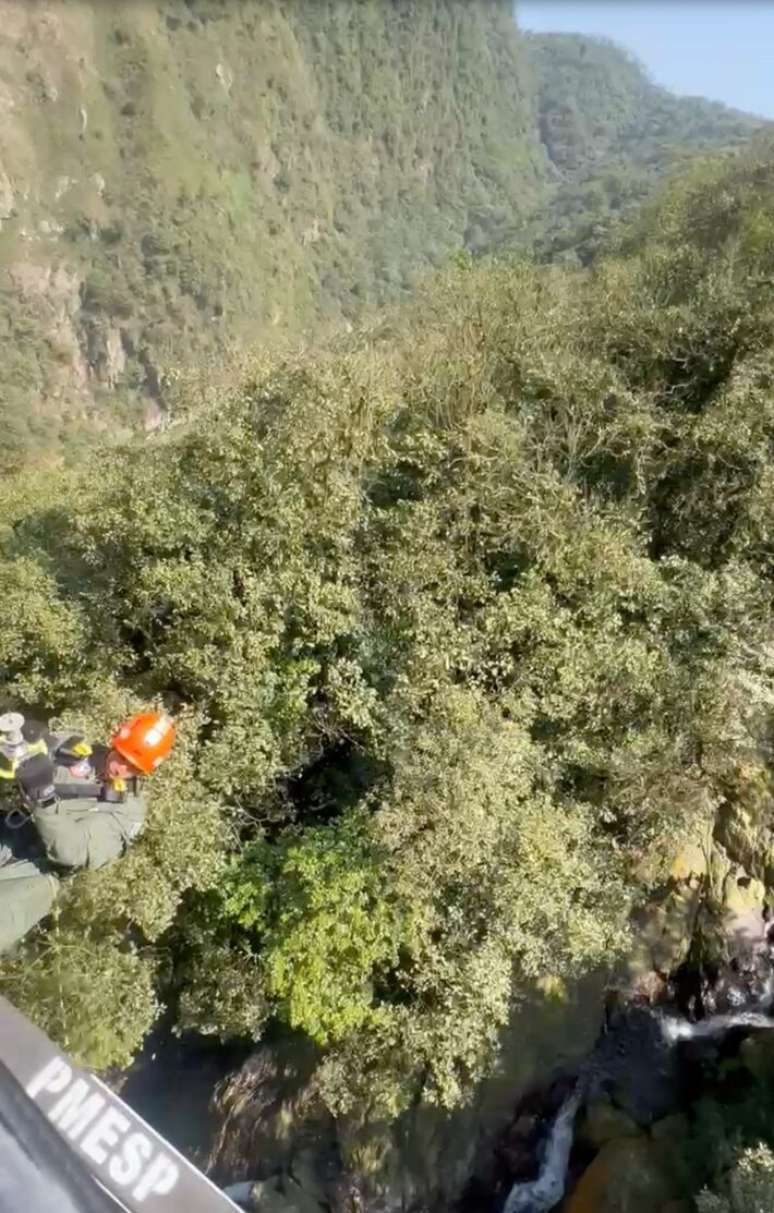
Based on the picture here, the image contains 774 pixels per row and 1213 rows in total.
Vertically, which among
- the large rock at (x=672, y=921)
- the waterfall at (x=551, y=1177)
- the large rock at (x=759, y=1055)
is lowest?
the waterfall at (x=551, y=1177)

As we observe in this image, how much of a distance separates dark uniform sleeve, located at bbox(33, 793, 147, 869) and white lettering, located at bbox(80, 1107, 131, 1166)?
186 inches

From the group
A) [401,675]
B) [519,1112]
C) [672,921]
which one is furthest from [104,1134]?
[672,921]

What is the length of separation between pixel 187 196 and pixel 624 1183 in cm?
12885

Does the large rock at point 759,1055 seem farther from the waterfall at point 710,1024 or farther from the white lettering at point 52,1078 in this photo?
the white lettering at point 52,1078

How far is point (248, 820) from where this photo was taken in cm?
1281

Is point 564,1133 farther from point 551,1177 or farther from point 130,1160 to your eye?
point 130,1160

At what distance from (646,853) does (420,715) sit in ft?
15.7

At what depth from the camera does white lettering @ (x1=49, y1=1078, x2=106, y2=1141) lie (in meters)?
3.33

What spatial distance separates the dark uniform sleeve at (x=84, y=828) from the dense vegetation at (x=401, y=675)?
2.01 m

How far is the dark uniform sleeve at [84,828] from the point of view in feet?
25.5

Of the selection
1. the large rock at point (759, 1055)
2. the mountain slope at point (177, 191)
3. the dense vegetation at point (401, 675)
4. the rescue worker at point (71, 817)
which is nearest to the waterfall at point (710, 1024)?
the large rock at point (759, 1055)

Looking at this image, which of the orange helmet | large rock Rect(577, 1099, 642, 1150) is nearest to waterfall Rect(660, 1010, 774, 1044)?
large rock Rect(577, 1099, 642, 1150)

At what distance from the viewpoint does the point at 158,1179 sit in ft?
10.6

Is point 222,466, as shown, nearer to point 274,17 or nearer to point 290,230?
point 290,230
